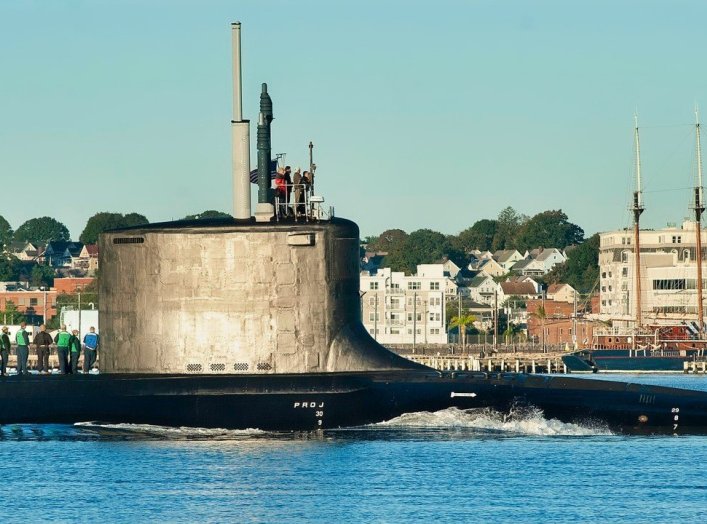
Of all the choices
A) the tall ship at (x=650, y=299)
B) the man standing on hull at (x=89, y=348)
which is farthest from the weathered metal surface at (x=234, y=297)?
the tall ship at (x=650, y=299)

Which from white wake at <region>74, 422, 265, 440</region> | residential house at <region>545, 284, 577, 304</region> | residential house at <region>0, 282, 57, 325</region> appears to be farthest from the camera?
residential house at <region>545, 284, 577, 304</region>

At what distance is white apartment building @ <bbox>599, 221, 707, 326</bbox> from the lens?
129875mm

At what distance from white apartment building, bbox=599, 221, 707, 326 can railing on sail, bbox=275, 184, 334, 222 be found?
93114mm

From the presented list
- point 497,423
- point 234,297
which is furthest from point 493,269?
point 234,297

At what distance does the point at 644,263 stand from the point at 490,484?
374 ft

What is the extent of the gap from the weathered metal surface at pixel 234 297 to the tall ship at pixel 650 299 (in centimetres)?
6182

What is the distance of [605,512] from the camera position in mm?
23891

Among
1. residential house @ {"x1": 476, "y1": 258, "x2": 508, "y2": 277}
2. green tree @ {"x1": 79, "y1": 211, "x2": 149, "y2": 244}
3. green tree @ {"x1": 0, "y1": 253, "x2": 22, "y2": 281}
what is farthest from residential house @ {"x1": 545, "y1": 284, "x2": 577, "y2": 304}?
green tree @ {"x1": 0, "y1": 253, "x2": 22, "y2": 281}

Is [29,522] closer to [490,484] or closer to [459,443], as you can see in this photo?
[490,484]

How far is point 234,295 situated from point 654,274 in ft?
351

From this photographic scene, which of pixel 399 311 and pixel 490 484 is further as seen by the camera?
pixel 399 311

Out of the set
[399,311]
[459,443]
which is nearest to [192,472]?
[459,443]

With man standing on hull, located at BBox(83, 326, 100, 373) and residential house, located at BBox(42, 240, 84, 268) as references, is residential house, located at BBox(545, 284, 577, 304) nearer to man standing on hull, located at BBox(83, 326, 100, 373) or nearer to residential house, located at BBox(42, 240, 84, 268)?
residential house, located at BBox(42, 240, 84, 268)

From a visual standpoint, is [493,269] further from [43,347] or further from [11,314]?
[43,347]
